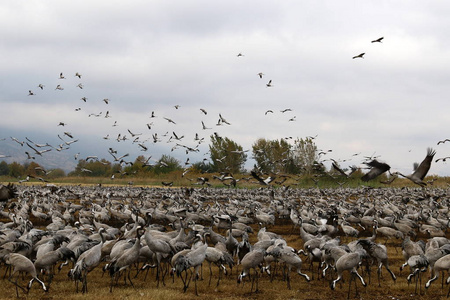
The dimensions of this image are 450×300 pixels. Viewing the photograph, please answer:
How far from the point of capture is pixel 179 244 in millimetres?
13562

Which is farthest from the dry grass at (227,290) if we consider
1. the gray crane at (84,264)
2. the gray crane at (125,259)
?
the gray crane at (125,259)

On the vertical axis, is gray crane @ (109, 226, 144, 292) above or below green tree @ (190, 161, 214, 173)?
below

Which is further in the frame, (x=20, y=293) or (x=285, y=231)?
(x=285, y=231)

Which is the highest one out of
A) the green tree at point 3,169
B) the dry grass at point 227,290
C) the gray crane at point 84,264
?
the green tree at point 3,169

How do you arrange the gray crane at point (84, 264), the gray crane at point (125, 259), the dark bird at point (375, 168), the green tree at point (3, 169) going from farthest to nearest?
the green tree at point (3, 169) → the dark bird at point (375, 168) → the gray crane at point (125, 259) → the gray crane at point (84, 264)

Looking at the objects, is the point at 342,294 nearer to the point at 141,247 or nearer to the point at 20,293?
the point at 141,247

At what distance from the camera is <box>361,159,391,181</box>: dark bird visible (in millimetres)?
19469

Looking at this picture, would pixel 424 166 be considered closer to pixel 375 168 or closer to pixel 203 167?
pixel 375 168

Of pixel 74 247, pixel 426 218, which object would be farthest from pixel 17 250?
pixel 426 218

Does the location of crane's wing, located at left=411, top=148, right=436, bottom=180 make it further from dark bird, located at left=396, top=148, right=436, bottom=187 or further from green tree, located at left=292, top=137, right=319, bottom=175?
green tree, located at left=292, top=137, right=319, bottom=175

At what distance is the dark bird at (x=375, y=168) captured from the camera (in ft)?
63.9

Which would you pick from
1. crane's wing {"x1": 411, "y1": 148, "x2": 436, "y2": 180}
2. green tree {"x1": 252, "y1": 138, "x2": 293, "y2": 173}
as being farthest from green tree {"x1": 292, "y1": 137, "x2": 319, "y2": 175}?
crane's wing {"x1": 411, "y1": 148, "x2": 436, "y2": 180}

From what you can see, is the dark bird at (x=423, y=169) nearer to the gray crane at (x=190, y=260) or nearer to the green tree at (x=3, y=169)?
the gray crane at (x=190, y=260)

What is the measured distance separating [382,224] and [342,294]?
386 inches
